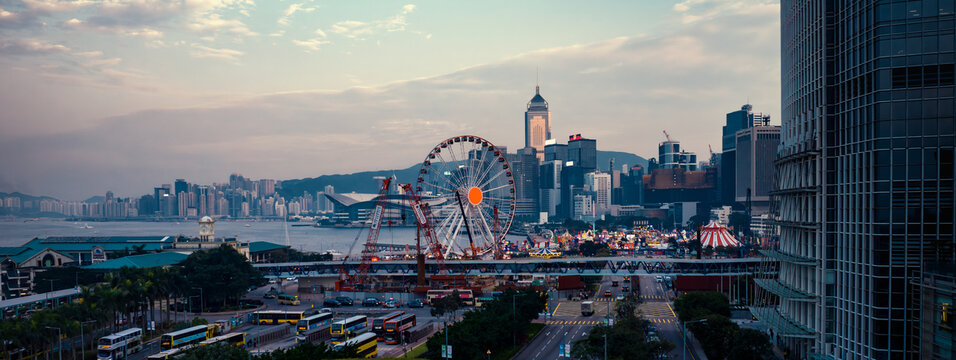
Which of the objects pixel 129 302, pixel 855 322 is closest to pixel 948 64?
pixel 855 322

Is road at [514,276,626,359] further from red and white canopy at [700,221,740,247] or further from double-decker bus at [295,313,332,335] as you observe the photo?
red and white canopy at [700,221,740,247]

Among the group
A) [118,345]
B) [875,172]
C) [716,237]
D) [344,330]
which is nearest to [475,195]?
[344,330]

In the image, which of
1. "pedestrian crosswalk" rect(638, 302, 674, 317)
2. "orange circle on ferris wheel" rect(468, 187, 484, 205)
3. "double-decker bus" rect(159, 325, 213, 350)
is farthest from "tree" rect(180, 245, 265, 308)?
"pedestrian crosswalk" rect(638, 302, 674, 317)

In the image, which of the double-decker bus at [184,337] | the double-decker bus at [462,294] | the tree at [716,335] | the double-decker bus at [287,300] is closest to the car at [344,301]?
the double-decker bus at [287,300]

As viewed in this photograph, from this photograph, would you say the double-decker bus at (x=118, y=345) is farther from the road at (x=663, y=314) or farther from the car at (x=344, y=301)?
the road at (x=663, y=314)

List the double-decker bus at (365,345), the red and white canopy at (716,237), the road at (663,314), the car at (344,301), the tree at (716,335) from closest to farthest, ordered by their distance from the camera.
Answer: the double-decker bus at (365,345) < the tree at (716,335) < the road at (663,314) < the car at (344,301) < the red and white canopy at (716,237)

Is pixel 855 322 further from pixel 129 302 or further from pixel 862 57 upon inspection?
pixel 129 302

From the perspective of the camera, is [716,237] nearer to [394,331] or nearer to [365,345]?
[394,331]
